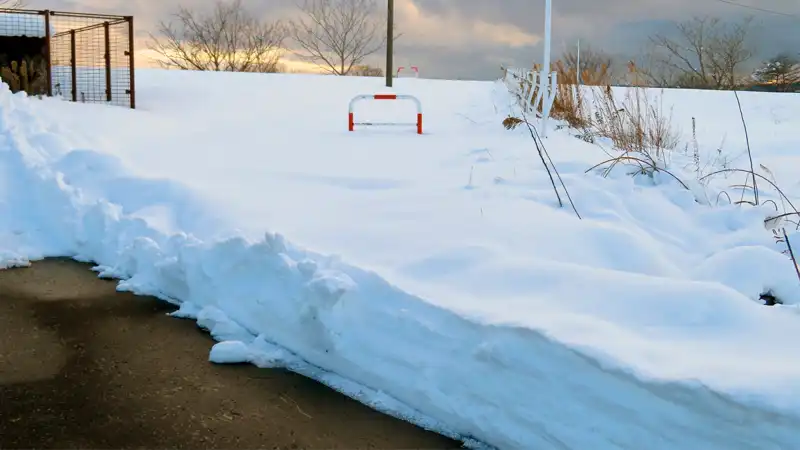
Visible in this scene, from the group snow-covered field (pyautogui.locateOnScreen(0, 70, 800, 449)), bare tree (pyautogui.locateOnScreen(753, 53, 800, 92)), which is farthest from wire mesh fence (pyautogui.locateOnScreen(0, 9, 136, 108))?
bare tree (pyautogui.locateOnScreen(753, 53, 800, 92))

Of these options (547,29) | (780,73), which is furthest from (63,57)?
(780,73)

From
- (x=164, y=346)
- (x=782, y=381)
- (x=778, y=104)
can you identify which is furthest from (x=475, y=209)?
(x=778, y=104)

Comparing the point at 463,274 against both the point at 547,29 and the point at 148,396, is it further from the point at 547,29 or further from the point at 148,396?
the point at 547,29

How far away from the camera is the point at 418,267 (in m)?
3.94

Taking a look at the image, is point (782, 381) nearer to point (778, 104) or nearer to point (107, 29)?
point (107, 29)

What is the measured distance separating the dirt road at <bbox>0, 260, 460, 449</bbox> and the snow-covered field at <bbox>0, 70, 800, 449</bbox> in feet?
0.56

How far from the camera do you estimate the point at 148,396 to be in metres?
3.15

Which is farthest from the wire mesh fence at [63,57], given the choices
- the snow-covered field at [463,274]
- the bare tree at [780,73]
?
the bare tree at [780,73]

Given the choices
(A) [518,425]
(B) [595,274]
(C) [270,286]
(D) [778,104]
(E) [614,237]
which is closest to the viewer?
(A) [518,425]

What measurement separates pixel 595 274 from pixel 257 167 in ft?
15.7

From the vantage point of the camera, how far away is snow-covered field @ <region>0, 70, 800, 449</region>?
2.63m

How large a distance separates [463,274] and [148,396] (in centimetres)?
164

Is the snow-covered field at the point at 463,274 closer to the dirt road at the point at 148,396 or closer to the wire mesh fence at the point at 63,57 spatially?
the dirt road at the point at 148,396

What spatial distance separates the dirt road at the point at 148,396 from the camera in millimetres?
2816
